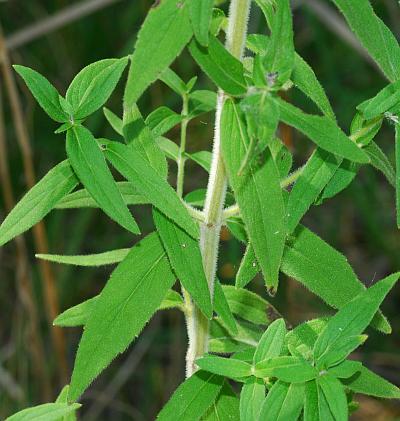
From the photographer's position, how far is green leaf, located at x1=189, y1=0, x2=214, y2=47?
95 centimetres

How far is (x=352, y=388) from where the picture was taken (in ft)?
4.01

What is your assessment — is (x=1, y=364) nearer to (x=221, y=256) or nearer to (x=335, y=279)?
(x=221, y=256)

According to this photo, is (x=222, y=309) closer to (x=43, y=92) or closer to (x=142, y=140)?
(x=142, y=140)

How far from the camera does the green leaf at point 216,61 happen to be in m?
1.01

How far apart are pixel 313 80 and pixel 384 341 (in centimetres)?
232

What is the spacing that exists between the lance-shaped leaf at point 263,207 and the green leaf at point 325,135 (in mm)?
78

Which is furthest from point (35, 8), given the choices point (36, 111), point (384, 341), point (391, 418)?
point (391, 418)

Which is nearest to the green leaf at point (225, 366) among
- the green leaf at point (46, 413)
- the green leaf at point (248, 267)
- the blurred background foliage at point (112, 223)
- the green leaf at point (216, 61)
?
the green leaf at point (248, 267)

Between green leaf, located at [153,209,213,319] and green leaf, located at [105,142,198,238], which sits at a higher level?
green leaf, located at [105,142,198,238]

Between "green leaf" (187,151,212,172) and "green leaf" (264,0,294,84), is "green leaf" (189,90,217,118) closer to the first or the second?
"green leaf" (187,151,212,172)

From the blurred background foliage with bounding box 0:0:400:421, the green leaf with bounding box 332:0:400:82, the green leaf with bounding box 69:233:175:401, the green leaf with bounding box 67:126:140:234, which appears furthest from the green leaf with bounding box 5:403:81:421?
the blurred background foliage with bounding box 0:0:400:421

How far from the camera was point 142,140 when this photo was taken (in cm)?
122

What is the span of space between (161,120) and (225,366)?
0.44m

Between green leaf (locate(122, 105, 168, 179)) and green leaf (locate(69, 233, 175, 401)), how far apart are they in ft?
0.42
